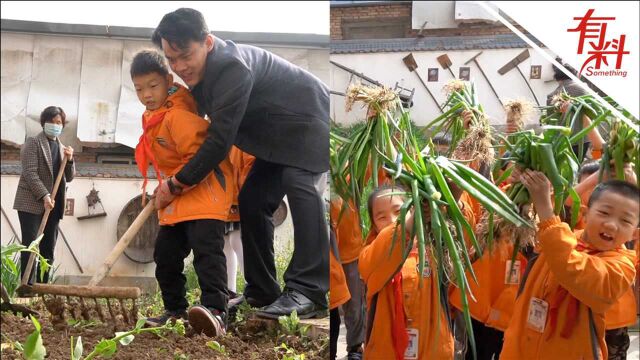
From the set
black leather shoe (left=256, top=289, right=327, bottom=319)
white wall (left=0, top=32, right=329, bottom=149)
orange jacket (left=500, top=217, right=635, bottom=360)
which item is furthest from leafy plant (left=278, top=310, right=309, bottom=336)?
white wall (left=0, top=32, right=329, bottom=149)

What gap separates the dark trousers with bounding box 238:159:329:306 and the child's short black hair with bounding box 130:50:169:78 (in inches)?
14.9

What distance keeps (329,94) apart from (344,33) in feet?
0.52

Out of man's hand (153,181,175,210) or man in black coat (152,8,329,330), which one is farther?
man's hand (153,181,175,210)

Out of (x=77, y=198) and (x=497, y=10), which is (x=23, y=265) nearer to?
(x=77, y=198)

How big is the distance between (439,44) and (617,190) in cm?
57

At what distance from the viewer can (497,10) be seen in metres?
2.01

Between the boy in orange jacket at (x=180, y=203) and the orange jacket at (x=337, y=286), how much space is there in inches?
13.9

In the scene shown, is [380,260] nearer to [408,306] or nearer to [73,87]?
[408,306]

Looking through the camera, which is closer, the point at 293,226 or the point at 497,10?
the point at 497,10

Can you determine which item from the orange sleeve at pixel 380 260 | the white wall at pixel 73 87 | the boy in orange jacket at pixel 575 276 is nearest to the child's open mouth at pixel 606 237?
the boy in orange jacket at pixel 575 276

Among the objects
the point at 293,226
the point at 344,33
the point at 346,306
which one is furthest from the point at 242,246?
the point at 344,33

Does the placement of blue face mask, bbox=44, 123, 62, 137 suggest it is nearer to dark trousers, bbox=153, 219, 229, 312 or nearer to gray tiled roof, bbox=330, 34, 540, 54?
dark trousers, bbox=153, 219, 229, 312

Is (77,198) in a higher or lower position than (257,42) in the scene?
lower

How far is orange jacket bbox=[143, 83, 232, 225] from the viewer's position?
87.4 inches
